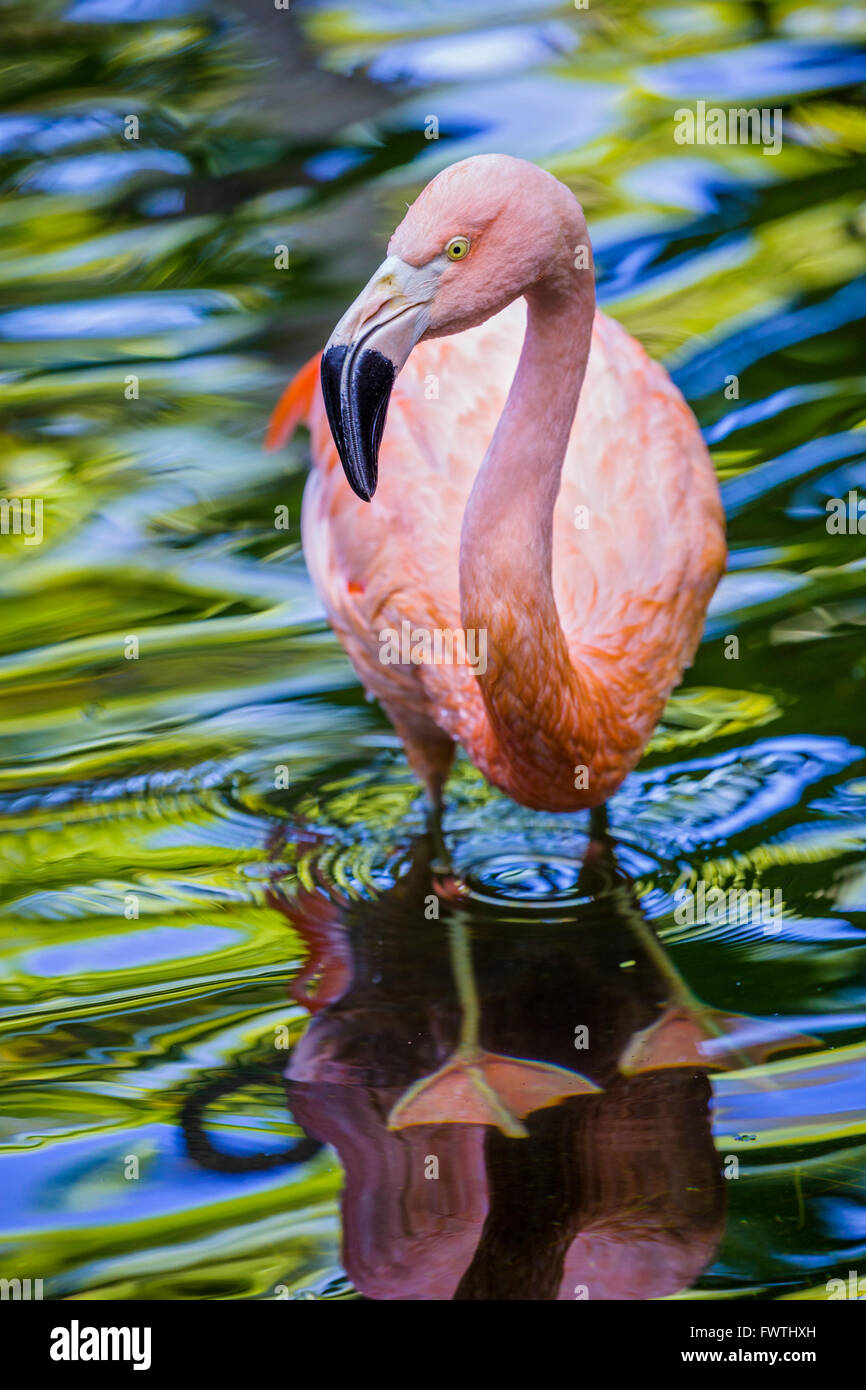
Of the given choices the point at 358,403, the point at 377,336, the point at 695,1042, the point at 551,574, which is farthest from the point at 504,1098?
the point at 377,336

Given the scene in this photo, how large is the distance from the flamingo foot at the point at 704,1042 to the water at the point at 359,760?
0.02m

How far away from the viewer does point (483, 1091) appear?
12.1 feet

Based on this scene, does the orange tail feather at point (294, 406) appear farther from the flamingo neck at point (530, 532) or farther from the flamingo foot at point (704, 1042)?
the flamingo foot at point (704, 1042)

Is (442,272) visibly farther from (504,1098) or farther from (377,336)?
(504,1098)

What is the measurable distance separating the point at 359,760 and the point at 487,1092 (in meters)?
1.42

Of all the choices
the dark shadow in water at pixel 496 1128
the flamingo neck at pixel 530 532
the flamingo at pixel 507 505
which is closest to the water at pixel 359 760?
the dark shadow in water at pixel 496 1128

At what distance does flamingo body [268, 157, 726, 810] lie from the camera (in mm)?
3750

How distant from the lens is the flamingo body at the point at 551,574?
12.3 ft

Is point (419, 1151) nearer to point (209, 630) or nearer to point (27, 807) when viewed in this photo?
point (27, 807)

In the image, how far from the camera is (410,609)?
13.5 feet

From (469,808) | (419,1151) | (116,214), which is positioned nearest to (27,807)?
(469,808)

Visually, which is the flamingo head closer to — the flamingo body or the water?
the flamingo body

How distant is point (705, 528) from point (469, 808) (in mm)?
1065

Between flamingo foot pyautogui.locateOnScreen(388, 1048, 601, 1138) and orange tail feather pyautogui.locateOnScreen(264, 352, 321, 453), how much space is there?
222 centimetres
